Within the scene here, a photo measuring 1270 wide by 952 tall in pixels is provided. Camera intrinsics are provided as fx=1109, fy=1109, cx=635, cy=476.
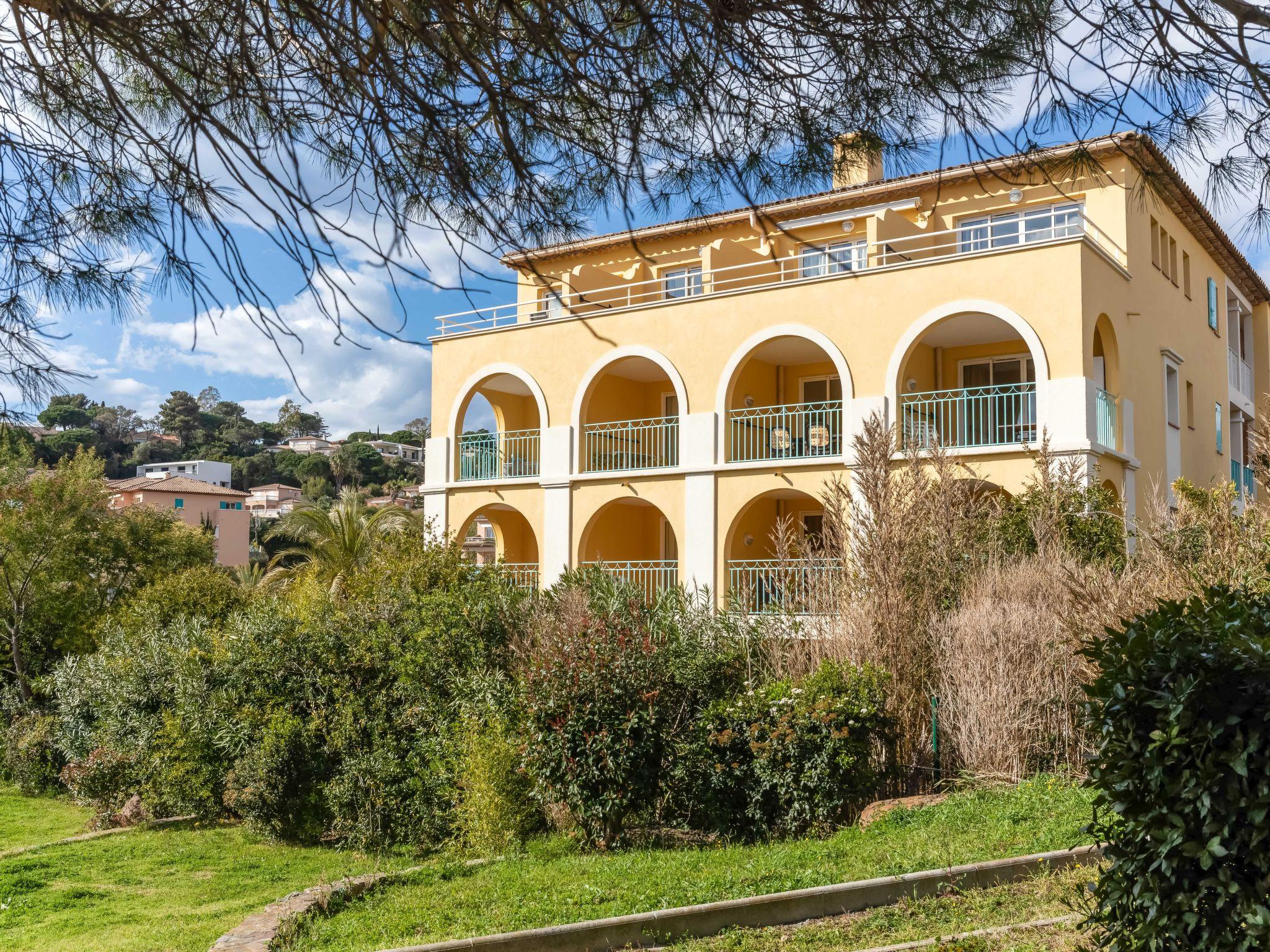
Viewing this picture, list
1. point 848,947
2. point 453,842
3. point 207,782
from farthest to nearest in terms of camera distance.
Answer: point 207,782, point 453,842, point 848,947

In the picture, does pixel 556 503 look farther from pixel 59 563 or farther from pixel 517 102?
pixel 517 102

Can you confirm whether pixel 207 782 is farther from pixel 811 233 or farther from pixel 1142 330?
pixel 1142 330

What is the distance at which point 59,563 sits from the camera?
63.0 ft

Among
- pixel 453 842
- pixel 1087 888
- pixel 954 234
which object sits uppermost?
pixel 954 234

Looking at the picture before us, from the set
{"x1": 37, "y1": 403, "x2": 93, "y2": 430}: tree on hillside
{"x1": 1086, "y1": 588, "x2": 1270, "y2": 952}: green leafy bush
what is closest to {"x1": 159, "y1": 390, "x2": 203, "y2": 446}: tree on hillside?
{"x1": 37, "y1": 403, "x2": 93, "y2": 430}: tree on hillside

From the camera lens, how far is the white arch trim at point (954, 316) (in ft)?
53.6

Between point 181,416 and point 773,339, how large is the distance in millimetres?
56504

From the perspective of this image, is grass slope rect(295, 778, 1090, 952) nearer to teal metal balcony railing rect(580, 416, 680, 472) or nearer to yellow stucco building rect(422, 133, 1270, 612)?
yellow stucco building rect(422, 133, 1270, 612)

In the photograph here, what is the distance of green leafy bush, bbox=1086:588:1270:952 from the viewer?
3838 mm

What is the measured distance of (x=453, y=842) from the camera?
1030 centimetres

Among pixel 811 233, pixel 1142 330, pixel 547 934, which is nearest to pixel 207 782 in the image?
pixel 547 934

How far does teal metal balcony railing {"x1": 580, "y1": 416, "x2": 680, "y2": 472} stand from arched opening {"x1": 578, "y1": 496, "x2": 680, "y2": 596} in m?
0.78

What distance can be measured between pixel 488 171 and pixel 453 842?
23.1 feet

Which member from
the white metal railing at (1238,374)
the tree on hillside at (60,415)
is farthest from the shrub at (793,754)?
the white metal railing at (1238,374)
